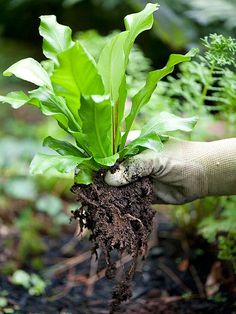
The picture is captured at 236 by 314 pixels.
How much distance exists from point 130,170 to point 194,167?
22 cm

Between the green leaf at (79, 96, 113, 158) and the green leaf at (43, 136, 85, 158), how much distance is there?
7 cm

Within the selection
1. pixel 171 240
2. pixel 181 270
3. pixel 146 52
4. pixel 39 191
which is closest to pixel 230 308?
pixel 181 270

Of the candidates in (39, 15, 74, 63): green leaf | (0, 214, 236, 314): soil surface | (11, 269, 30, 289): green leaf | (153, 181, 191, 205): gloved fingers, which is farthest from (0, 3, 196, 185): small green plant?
(11, 269, 30, 289): green leaf

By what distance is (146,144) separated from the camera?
148 centimetres

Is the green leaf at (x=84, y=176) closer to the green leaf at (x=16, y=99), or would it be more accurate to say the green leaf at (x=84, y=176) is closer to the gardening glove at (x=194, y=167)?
the gardening glove at (x=194, y=167)

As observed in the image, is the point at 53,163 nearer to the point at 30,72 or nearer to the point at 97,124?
the point at 97,124

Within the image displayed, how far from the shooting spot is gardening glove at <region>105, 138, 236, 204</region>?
160 centimetres

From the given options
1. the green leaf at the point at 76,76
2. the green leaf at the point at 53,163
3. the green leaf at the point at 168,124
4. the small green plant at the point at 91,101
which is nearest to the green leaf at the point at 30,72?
the small green plant at the point at 91,101

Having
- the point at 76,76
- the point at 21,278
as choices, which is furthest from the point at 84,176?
the point at 21,278

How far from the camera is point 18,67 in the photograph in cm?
149

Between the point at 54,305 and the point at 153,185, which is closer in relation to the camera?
the point at 153,185

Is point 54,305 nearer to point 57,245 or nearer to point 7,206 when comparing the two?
point 57,245

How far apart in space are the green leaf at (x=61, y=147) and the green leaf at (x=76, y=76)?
14cm

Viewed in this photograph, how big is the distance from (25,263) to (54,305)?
0.43 metres
